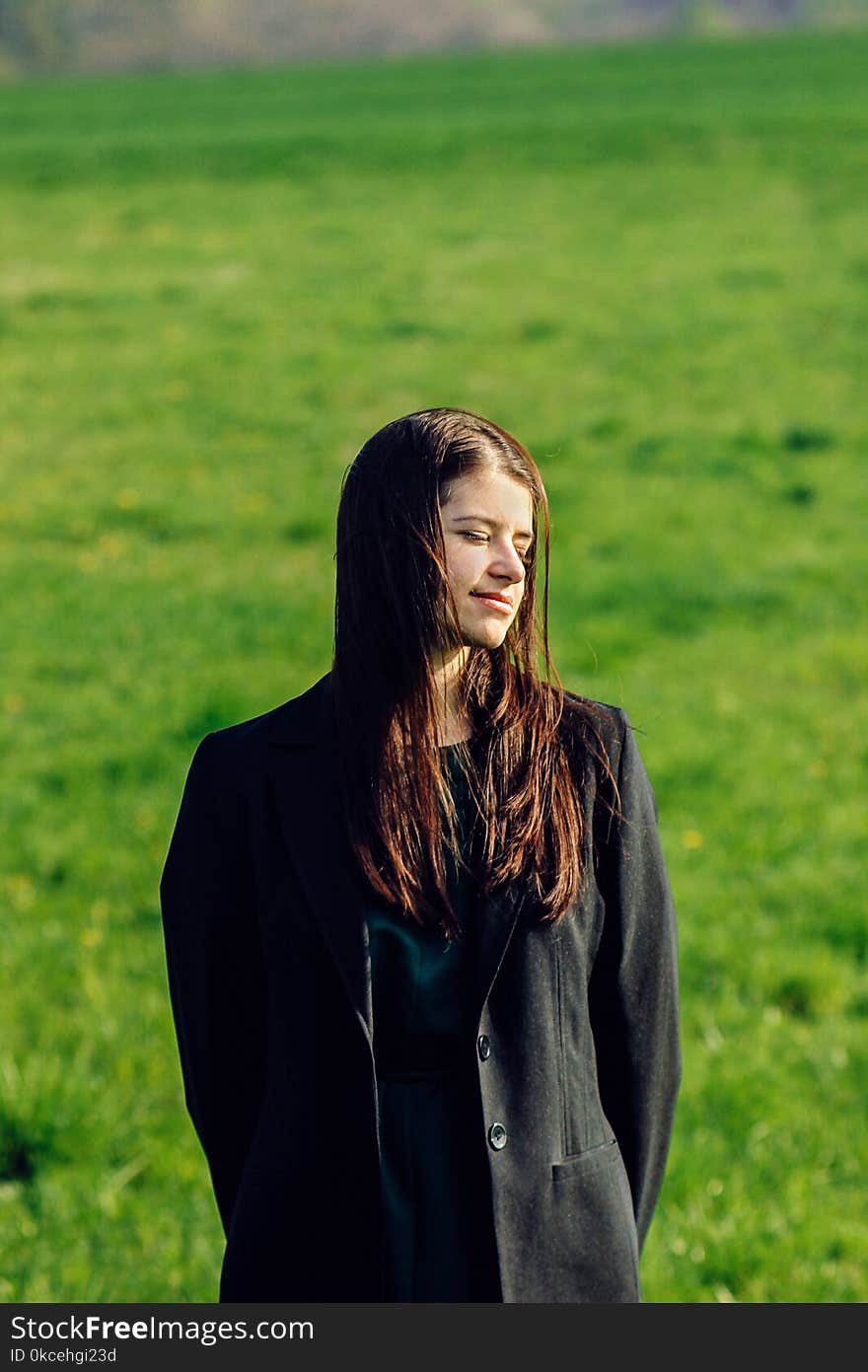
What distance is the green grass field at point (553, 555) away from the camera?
459cm

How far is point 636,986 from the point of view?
264 cm

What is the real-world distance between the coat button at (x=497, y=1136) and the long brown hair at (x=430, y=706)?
32 cm

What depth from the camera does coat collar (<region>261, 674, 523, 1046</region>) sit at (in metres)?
2.32

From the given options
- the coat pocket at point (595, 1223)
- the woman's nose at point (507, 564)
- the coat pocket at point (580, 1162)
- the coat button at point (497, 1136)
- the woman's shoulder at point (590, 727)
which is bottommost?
the coat pocket at point (595, 1223)

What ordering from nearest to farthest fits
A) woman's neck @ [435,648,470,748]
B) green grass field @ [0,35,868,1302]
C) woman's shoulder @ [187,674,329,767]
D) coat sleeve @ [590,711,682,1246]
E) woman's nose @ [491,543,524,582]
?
woman's nose @ [491,543,524,582]
woman's neck @ [435,648,470,748]
woman's shoulder @ [187,674,329,767]
coat sleeve @ [590,711,682,1246]
green grass field @ [0,35,868,1302]

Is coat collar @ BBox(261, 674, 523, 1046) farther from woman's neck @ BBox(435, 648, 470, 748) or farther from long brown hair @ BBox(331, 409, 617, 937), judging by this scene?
woman's neck @ BBox(435, 648, 470, 748)

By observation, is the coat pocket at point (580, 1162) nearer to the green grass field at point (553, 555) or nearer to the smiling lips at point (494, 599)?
the smiling lips at point (494, 599)

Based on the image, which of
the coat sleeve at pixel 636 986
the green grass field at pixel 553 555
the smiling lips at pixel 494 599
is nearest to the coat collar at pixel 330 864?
the coat sleeve at pixel 636 986

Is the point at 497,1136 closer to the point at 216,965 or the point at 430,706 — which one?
the point at 216,965

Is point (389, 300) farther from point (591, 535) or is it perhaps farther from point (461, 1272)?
point (461, 1272)

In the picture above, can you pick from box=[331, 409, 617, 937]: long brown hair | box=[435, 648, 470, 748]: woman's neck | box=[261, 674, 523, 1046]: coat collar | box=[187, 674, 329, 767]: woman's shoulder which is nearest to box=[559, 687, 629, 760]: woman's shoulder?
box=[331, 409, 617, 937]: long brown hair

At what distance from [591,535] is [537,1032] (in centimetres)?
801

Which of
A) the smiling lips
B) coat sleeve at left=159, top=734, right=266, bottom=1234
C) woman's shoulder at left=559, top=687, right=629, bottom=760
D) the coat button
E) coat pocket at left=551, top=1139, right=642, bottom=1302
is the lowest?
coat pocket at left=551, top=1139, right=642, bottom=1302
